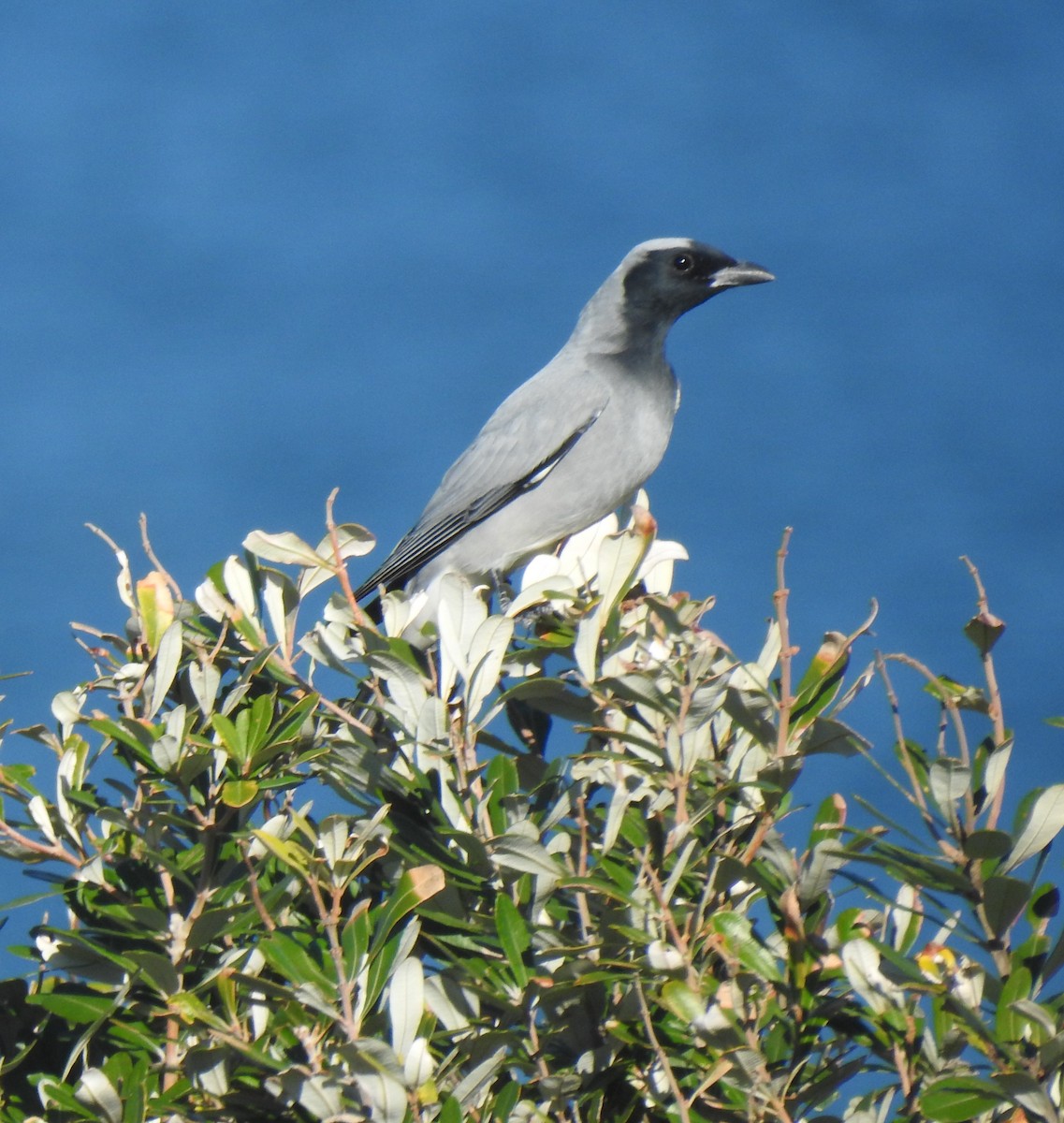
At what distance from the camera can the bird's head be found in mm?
3859

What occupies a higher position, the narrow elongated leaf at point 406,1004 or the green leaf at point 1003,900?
the narrow elongated leaf at point 406,1004

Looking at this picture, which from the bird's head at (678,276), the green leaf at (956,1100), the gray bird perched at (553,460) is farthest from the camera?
the bird's head at (678,276)

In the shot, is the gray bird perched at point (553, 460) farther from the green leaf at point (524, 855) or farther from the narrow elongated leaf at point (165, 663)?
the green leaf at point (524, 855)

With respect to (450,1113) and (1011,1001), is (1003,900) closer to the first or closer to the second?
(1011,1001)

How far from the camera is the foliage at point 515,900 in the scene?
1.22m

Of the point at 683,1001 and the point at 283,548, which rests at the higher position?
the point at 283,548

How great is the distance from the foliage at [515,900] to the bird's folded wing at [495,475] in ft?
6.00

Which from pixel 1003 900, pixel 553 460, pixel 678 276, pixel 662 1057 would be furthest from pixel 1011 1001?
pixel 678 276

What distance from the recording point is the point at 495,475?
3.53 metres

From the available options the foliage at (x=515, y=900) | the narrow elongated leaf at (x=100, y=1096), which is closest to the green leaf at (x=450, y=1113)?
the foliage at (x=515, y=900)

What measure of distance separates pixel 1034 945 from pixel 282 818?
2.33ft

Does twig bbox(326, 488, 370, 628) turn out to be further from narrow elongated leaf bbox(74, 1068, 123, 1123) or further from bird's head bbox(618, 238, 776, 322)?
bird's head bbox(618, 238, 776, 322)

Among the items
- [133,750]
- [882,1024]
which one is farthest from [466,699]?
[882,1024]

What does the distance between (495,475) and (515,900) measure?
7.24ft
